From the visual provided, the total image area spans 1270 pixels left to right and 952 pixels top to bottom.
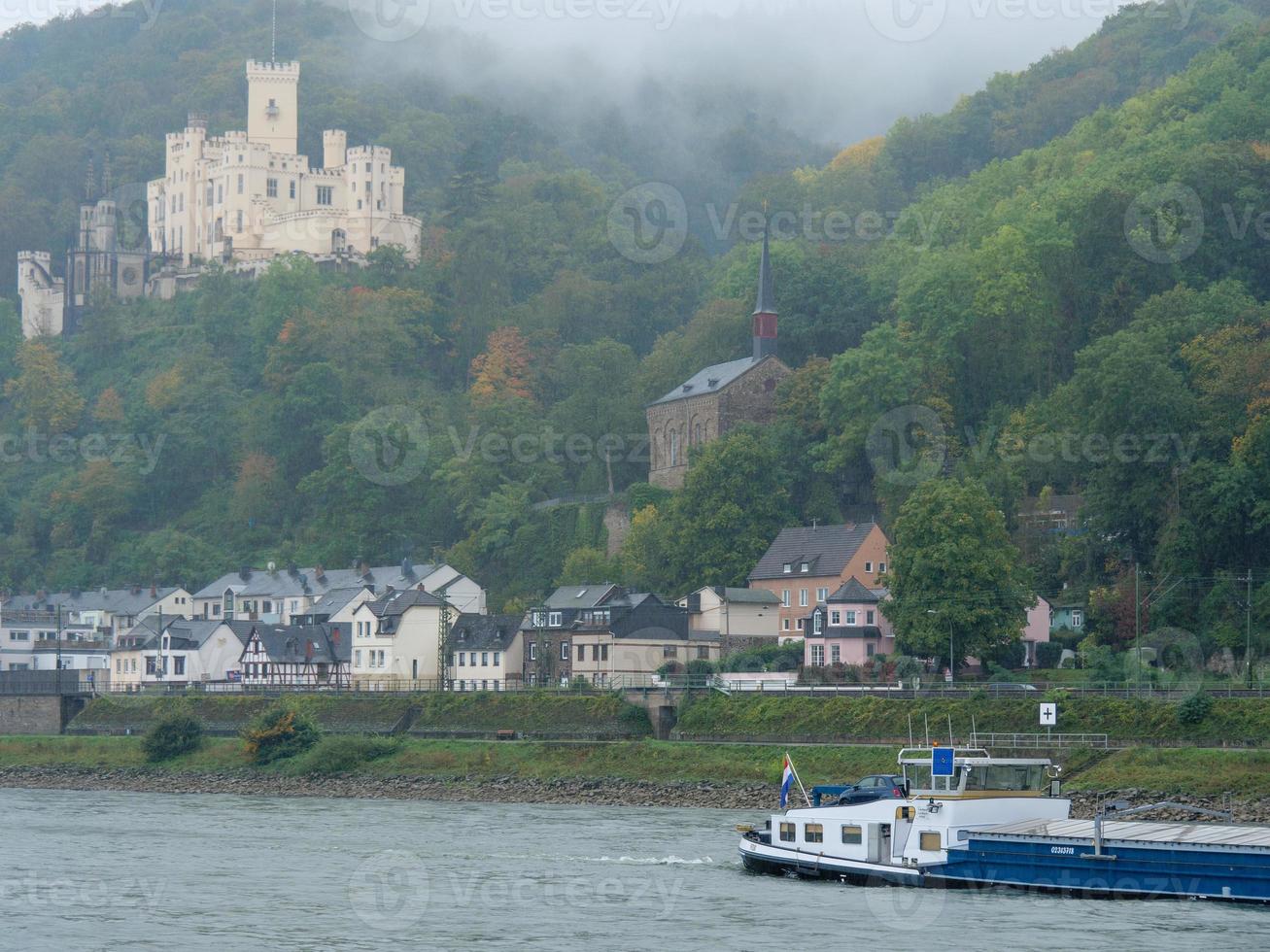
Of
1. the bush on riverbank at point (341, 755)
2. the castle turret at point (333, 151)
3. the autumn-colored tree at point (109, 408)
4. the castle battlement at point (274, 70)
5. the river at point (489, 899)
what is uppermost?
the castle battlement at point (274, 70)

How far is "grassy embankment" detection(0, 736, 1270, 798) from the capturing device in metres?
58.6

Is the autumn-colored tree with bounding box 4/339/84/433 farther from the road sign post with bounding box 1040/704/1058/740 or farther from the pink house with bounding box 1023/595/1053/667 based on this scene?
the road sign post with bounding box 1040/704/1058/740

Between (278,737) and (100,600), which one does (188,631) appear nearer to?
(100,600)

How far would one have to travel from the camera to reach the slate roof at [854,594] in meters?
81.6

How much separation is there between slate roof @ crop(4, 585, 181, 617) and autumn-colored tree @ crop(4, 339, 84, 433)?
25461 millimetres

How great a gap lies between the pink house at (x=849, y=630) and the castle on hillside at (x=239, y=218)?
83.6 meters

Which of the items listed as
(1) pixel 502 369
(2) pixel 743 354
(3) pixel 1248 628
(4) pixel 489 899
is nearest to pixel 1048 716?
(3) pixel 1248 628

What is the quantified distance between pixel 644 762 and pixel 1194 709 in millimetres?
18813

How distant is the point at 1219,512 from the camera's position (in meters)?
76.8

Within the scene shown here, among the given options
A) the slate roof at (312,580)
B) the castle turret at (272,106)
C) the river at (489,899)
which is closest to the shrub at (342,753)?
the river at (489,899)

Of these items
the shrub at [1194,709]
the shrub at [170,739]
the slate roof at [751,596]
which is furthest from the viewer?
the slate roof at [751,596]

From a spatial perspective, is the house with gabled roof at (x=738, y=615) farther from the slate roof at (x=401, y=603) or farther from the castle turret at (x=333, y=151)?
the castle turret at (x=333, y=151)

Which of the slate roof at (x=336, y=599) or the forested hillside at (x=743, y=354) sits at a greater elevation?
the forested hillside at (x=743, y=354)

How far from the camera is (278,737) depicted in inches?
3105
